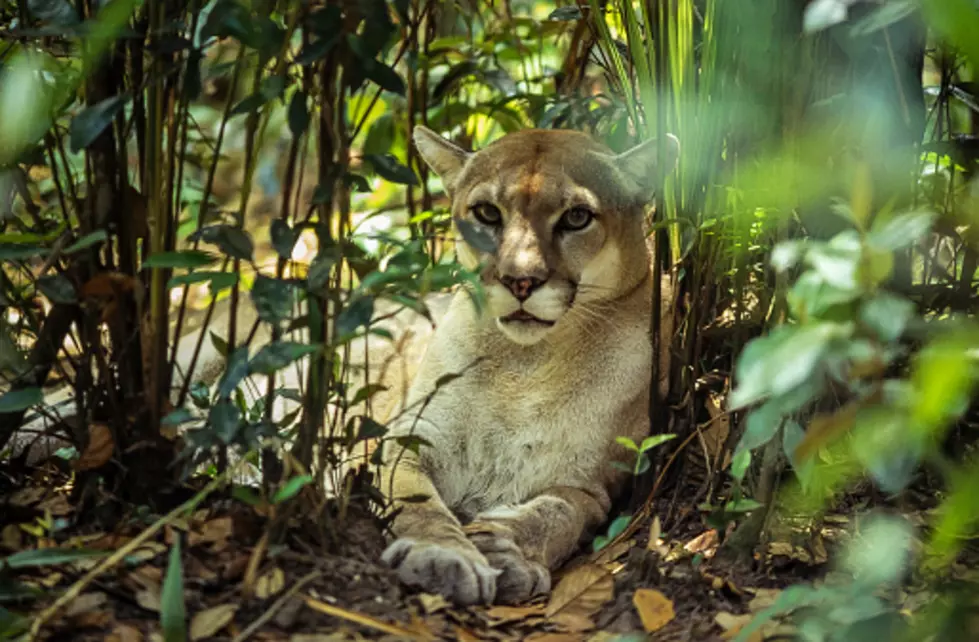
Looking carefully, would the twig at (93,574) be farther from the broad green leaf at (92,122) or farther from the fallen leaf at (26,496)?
the broad green leaf at (92,122)

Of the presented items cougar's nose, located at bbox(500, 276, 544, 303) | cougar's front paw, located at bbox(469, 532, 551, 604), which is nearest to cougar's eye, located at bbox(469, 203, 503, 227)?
cougar's nose, located at bbox(500, 276, 544, 303)

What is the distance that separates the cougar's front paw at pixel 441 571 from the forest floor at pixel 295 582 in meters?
0.04

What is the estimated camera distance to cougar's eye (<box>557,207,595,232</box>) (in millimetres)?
3426

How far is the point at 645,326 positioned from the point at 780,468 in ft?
3.24

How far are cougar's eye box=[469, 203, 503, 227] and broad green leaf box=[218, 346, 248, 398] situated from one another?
133 cm

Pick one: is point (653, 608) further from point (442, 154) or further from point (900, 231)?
point (442, 154)

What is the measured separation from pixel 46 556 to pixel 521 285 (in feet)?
4.83

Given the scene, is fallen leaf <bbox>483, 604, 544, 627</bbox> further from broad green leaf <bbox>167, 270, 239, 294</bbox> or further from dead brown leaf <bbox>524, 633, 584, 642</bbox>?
broad green leaf <bbox>167, 270, 239, 294</bbox>

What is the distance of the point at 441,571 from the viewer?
260 centimetres

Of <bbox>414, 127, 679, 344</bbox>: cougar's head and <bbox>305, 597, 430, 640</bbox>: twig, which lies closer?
<bbox>305, 597, 430, 640</bbox>: twig

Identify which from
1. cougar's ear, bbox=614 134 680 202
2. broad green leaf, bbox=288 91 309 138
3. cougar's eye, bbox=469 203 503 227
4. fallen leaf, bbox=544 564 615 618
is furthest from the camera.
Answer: cougar's eye, bbox=469 203 503 227

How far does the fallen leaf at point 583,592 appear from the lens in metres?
2.59

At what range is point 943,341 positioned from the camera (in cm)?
154

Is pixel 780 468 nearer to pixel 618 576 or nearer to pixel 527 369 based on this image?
pixel 618 576
